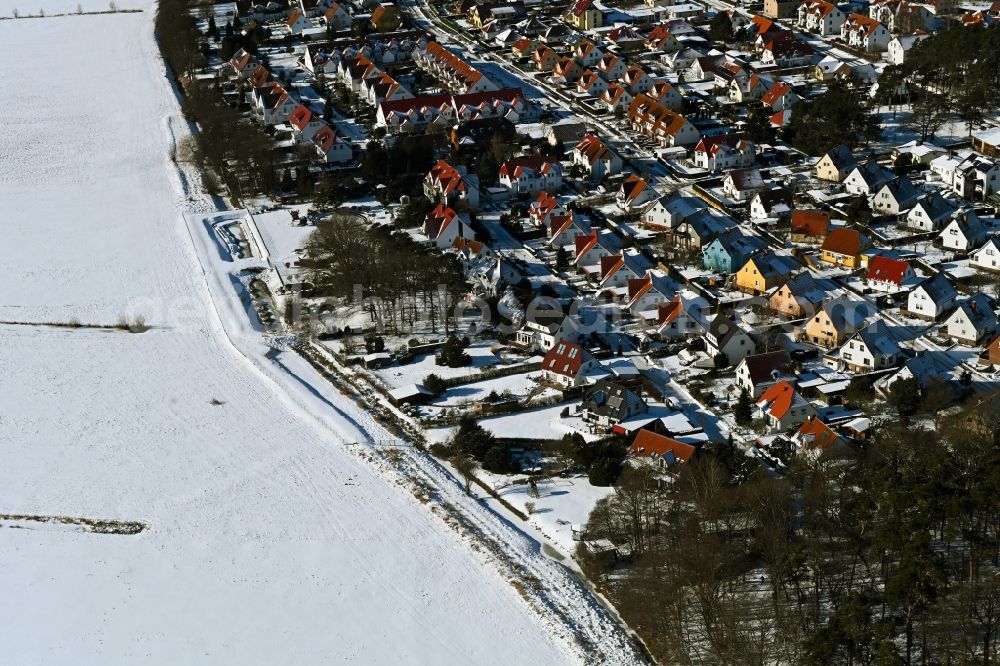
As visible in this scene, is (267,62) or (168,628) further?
(267,62)

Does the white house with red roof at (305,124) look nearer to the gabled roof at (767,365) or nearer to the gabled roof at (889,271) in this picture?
the gabled roof at (889,271)

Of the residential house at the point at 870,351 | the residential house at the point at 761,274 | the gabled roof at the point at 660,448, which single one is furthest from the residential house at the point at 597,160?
the gabled roof at the point at 660,448

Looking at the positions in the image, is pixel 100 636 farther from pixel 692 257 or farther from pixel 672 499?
pixel 692 257

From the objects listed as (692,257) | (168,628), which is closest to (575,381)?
(692,257)

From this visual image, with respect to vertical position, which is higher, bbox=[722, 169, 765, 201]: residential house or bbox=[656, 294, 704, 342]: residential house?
bbox=[722, 169, 765, 201]: residential house

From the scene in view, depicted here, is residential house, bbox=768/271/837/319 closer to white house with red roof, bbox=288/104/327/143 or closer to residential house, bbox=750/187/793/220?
residential house, bbox=750/187/793/220

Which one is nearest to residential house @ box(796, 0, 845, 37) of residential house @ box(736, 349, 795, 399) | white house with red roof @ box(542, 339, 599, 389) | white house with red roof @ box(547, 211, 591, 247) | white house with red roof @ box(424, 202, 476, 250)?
white house with red roof @ box(547, 211, 591, 247)
